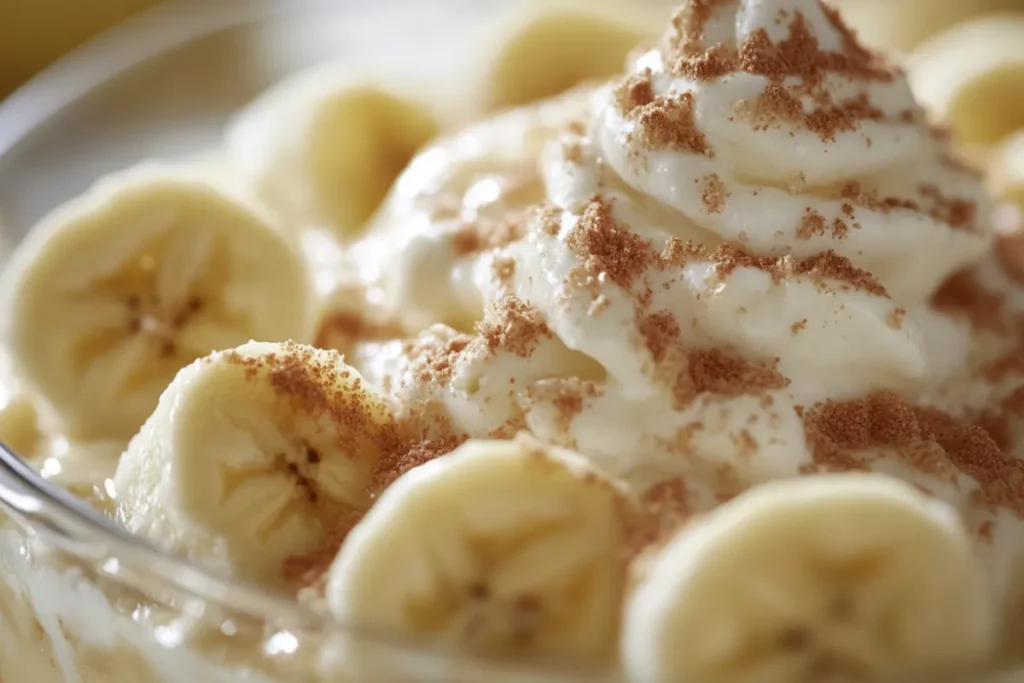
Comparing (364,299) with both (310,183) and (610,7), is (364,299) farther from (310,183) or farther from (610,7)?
(610,7)

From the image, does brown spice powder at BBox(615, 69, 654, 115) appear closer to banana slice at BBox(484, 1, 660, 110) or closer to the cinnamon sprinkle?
the cinnamon sprinkle

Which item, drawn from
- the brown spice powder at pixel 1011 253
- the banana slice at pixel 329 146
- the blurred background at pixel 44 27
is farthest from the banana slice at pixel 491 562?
the blurred background at pixel 44 27

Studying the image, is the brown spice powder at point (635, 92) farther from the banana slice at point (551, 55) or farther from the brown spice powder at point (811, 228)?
the banana slice at point (551, 55)

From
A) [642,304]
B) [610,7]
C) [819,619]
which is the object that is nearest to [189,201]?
[642,304]

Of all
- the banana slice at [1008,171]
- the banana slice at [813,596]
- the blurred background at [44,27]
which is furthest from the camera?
the blurred background at [44,27]

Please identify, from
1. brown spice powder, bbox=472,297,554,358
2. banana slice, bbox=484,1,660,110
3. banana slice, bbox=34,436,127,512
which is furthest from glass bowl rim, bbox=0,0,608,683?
banana slice, bbox=484,1,660,110

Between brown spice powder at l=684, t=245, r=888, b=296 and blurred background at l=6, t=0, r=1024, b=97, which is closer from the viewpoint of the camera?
brown spice powder at l=684, t=245, r=888, b=296
